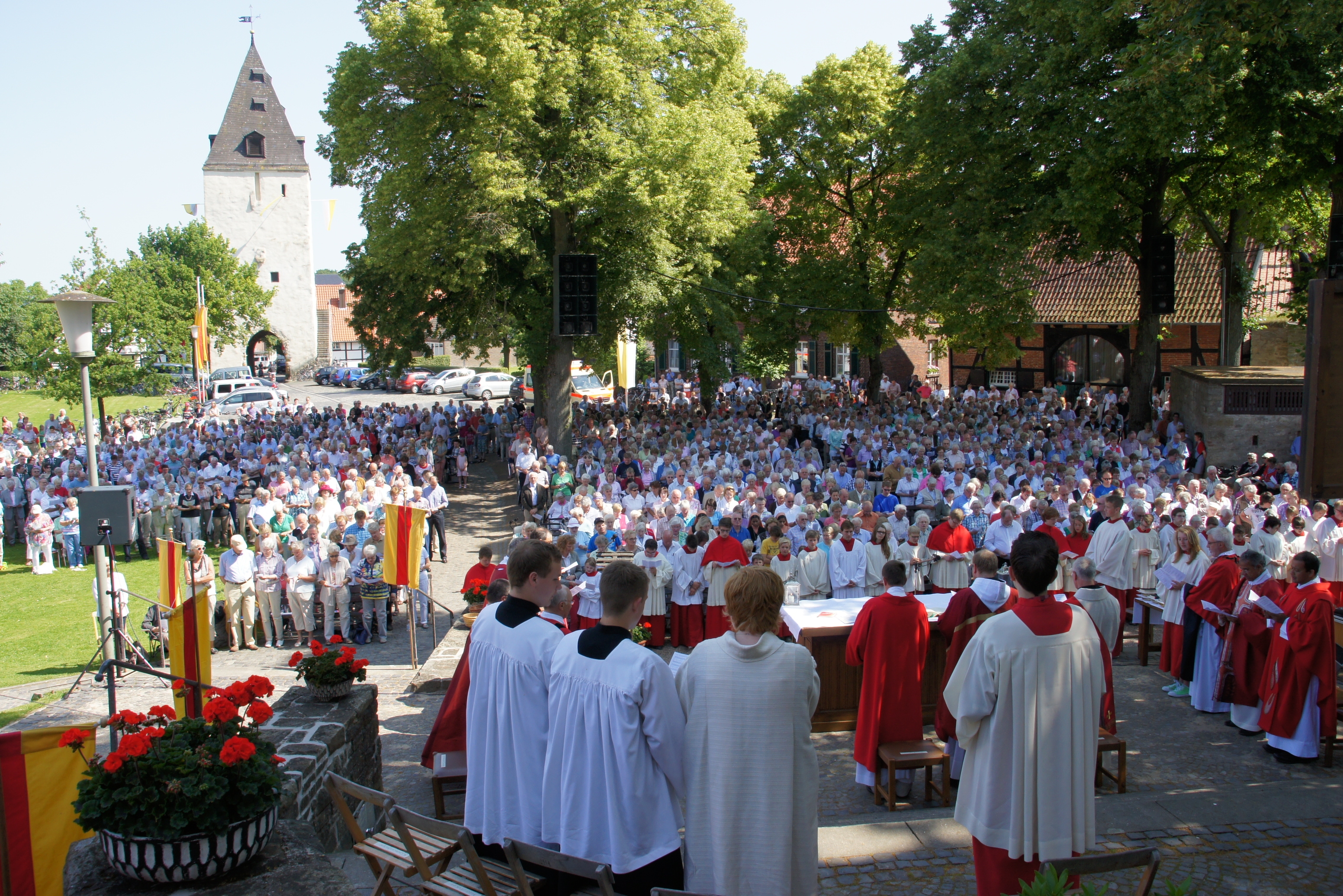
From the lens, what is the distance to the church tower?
5722cm

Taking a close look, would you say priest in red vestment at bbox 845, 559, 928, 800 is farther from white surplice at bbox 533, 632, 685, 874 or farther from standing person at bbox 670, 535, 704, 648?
standing person at bbox 670, 535, 704, 648

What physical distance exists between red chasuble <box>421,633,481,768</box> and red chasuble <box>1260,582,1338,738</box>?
6.11m

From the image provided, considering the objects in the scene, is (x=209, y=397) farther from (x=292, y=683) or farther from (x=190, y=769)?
(x=190, y=769)

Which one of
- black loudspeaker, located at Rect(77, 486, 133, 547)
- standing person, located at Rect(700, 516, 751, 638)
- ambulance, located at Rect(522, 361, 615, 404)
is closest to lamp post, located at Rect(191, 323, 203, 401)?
ambulance, located at Rect(522, 361, 615, 404)

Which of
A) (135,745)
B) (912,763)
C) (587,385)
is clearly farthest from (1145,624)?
(587,385)

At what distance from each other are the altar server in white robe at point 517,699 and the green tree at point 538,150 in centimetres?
1552

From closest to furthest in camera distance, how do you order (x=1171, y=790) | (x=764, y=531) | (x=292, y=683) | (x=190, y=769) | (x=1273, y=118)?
(x=190, y=769)
(x=1171, y=790)
(x=292, y=683)
(x=764, y=531)
(x=1273, y=118)

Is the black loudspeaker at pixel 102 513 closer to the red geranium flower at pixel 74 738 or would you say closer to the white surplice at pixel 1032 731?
the red geranium flower at pixel 74 738

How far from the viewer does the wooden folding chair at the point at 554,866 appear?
3627mm

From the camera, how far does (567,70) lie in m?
19.0

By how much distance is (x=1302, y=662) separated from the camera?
7.36 m

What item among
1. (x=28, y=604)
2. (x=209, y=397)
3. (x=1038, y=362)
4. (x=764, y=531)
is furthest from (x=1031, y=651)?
(x=209, y=397)

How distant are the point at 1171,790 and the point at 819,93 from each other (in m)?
22.2

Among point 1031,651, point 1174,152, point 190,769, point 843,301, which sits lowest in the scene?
point 190,769
